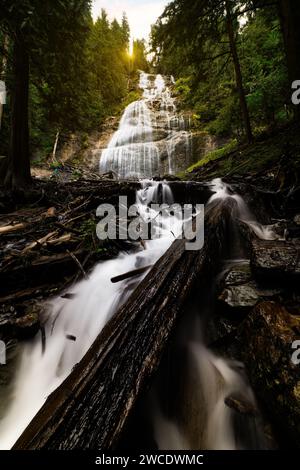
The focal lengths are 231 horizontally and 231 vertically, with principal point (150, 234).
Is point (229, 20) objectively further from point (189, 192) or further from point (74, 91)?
point (189, 192)

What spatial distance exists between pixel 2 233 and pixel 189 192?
181 inches

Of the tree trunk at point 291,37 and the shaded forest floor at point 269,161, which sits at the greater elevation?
the tree trunk at point 291,37

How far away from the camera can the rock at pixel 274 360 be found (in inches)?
59.3

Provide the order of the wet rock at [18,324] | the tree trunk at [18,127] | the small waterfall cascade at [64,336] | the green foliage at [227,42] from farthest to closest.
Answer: the green foliage at [227,42], the tree trunk at [18,127], the wet rock at [18,324], the small waterfall cascade at [64,336]

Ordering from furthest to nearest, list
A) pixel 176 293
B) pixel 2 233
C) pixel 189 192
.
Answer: pixel 189 192
pixel 2 233
pixel 176 293

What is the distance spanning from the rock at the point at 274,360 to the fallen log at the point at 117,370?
0.67 m

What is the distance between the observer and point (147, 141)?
19.6 metres

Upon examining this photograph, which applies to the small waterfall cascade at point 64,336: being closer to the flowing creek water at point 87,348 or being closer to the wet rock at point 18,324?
the flowing creek water at point 87,348

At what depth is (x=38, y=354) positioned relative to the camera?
2529 mm

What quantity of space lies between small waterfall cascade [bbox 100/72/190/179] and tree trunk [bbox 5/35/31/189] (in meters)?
10.3

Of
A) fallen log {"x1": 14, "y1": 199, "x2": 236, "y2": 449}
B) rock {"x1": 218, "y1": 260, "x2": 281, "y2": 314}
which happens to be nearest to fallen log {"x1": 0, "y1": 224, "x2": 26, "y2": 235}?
fallen log {"x1": 14, "y1": 199, "x2": 236, "y2": 449}

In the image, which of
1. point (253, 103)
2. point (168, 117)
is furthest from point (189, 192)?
point (168, 117)
